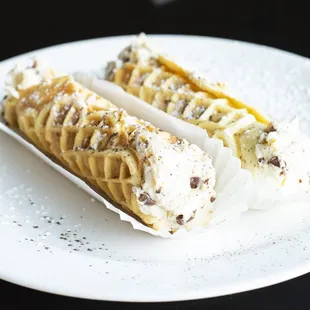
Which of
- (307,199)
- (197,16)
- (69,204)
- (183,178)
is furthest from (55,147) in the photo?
(197,16)

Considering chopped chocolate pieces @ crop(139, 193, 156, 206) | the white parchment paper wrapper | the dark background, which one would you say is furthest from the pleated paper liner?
the dark background

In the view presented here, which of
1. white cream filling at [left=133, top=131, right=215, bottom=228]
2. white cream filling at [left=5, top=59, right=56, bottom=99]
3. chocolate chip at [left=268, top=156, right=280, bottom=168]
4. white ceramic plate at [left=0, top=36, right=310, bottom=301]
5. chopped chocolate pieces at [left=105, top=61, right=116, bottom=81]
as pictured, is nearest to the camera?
white ceramic plate at [left=0, top=36, right=310, bottom=301]

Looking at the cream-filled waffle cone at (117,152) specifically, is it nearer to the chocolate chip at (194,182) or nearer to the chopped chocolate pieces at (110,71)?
the chocolate chip at (194,182)

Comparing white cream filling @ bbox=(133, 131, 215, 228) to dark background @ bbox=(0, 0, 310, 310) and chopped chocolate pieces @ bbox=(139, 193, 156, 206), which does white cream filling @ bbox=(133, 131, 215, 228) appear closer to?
chopped chocolate pieces @ bbox=(139, 193, 156, 206)

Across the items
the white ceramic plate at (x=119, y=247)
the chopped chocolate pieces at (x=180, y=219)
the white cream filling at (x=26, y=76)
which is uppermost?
the white cream filling at (x=26, y=76)

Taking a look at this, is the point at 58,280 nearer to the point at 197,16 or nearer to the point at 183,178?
the point at 183,178

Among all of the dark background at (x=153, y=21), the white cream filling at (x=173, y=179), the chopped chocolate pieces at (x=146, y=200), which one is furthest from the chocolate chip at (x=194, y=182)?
the dark background at (x=153, y=21)
